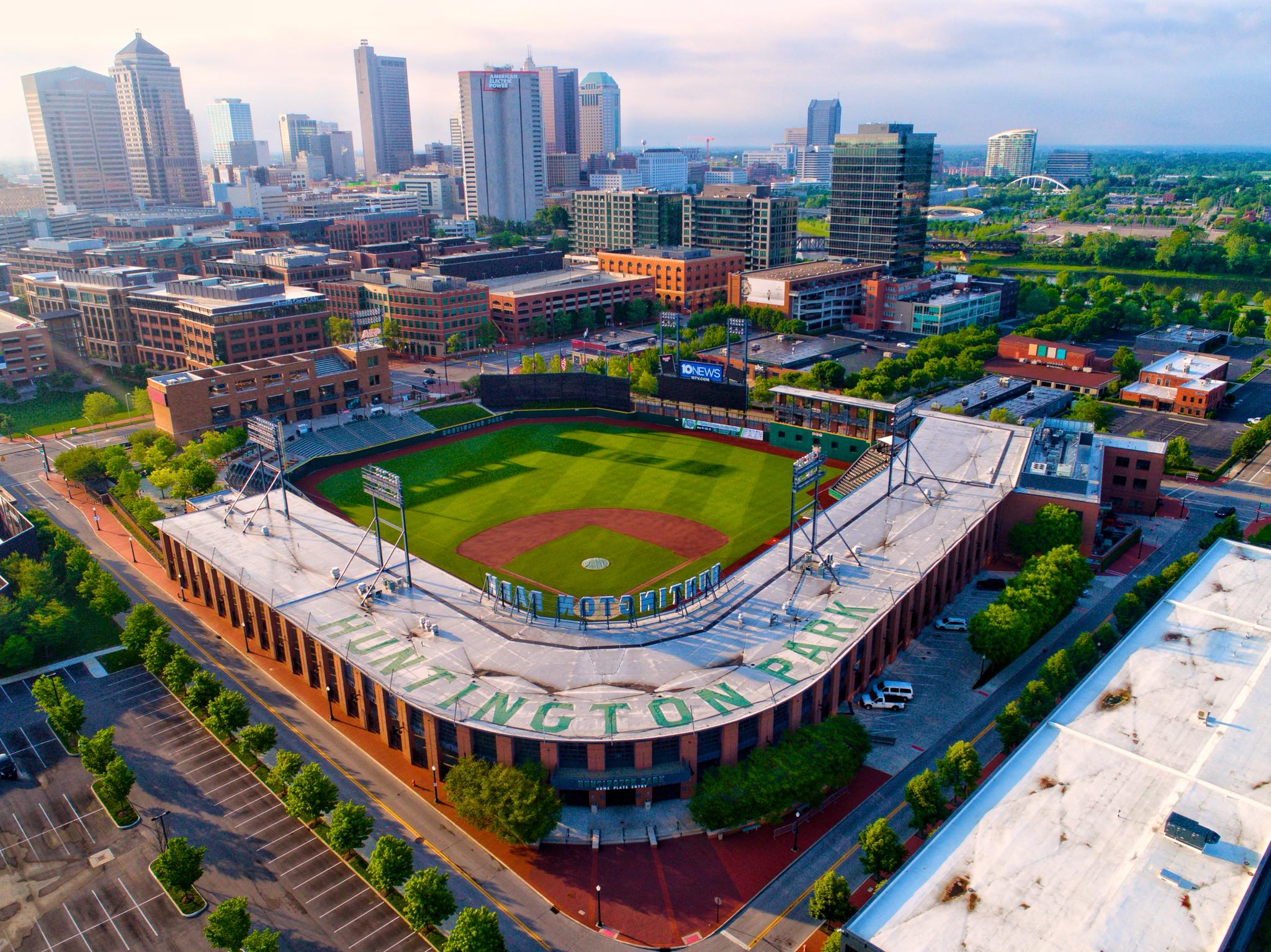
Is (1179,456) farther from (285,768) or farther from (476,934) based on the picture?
(285,768)

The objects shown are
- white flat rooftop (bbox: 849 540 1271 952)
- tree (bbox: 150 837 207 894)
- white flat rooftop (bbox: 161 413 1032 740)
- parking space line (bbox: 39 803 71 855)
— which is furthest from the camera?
white flat rooftop (bbox: 161 413 1032 740)

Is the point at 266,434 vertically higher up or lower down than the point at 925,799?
higher up

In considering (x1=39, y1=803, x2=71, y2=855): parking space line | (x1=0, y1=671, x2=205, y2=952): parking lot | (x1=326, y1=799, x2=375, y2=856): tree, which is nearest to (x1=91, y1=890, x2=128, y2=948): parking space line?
(x1=0, y1=671, x2=205, y2=952): parking lot

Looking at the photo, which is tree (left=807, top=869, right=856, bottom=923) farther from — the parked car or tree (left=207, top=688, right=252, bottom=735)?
tree (left=207, top=688, right=252, bottom=735)

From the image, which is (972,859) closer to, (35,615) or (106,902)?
(106,902)

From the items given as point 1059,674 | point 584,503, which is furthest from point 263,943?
point 584,503
